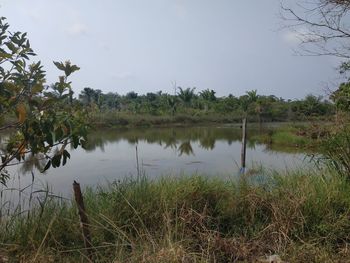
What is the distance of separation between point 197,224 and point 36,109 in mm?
1908

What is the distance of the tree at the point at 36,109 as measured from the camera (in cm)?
217

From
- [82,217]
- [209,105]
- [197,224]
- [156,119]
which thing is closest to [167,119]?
[156,119]

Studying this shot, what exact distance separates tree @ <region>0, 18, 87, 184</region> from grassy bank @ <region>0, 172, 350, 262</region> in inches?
26.5

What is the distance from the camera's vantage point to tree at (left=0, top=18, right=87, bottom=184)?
217 cm

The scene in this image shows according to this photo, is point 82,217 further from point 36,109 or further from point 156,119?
point 156,119

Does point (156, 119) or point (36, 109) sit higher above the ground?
point (36, 109)

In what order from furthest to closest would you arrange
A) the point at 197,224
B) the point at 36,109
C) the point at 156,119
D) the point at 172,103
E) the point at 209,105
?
the point at 209,105
the point at 172,103
the point at 156,119
the point at 197,224
the point at 36,109

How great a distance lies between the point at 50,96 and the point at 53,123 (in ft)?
0.80

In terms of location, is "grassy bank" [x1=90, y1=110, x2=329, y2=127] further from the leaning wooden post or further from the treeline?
the leaning wooden post

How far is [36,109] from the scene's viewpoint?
2.28 metres

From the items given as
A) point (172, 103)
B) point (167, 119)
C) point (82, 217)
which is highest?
point (172, 103)

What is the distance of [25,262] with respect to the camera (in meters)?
2.63

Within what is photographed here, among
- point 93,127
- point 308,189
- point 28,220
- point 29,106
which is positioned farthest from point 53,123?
point 308,189

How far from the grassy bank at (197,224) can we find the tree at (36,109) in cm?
67
